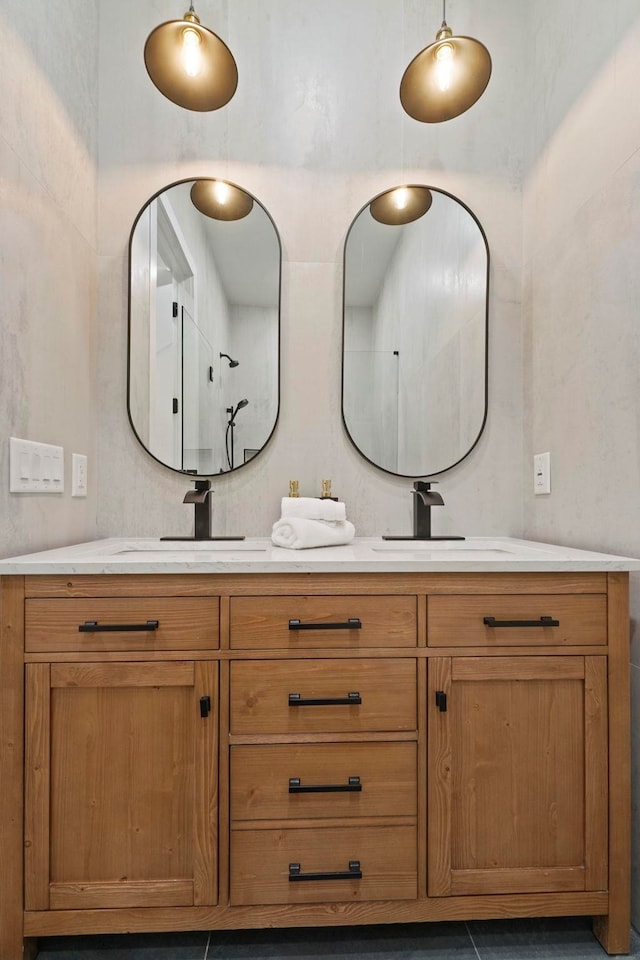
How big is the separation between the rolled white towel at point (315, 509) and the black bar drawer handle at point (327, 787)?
0.66 m

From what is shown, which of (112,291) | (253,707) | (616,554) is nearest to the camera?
(253,707)

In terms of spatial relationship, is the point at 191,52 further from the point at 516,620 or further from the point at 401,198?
the point at 516,620

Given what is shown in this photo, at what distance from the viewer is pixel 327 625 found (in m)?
1.11

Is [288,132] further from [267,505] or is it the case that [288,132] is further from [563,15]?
[267,505]

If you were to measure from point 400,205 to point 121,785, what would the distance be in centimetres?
186

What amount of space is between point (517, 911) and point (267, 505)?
121 cm

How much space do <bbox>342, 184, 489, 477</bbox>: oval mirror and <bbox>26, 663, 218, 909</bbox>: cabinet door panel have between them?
98 centimetres

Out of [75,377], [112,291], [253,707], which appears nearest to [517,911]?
[253,707]

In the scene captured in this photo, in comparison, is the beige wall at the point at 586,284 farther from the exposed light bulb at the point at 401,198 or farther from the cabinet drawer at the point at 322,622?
the cabinet drawer at the point at 322,622

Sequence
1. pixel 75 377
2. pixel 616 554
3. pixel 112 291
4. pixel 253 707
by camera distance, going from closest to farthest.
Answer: pixel 253 707, pixel 616 554, pixel 75 377, pixel 112 291

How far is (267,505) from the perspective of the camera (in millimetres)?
1692

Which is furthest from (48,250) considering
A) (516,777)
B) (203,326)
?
(516,777)

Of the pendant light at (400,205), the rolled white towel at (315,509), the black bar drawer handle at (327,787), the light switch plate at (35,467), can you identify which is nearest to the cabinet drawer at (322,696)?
the black bar drawer handle at (327,787)

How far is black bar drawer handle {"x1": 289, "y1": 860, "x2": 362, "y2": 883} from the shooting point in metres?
1.09
